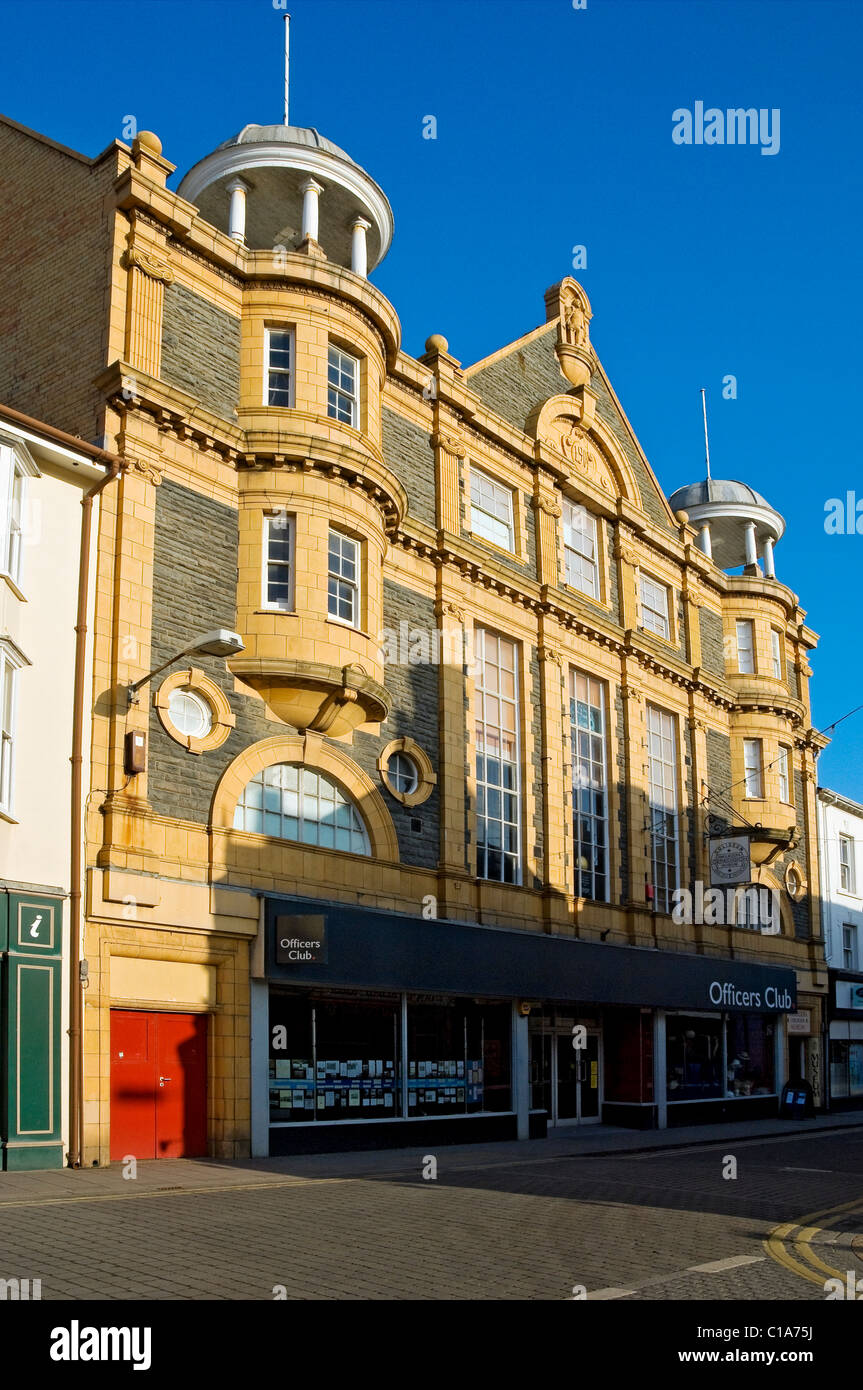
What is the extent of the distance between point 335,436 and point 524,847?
1039 centimetres

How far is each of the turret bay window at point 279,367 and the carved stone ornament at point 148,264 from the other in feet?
7.67

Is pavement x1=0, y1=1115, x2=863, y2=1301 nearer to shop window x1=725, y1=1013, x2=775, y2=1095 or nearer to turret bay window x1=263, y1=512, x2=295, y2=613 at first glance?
turret bay window x1=263, y1=512, x2=295, y2=613

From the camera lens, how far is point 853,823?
47.9 m

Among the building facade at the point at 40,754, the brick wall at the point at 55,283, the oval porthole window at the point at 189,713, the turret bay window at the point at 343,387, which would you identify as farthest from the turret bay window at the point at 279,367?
the oval porthole window at the point at 189,713

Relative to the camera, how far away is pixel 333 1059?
2278cm

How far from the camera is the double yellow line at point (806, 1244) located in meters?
10.3

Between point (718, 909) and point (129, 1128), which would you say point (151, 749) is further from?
point (718, 909)

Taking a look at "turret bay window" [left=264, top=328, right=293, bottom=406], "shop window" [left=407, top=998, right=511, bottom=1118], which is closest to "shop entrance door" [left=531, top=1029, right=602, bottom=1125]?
"shop window" [left=407, top=998, right=511, bottom=1118]

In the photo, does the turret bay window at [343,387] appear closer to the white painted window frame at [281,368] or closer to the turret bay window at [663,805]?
the white painted window frame at [281,368]

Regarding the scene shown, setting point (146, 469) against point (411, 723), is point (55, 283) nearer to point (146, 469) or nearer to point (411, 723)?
point (146, 469)

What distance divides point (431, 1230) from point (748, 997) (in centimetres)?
2636

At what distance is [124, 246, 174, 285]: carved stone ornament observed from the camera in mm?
21719

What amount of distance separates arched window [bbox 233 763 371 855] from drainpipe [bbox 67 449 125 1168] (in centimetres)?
357
